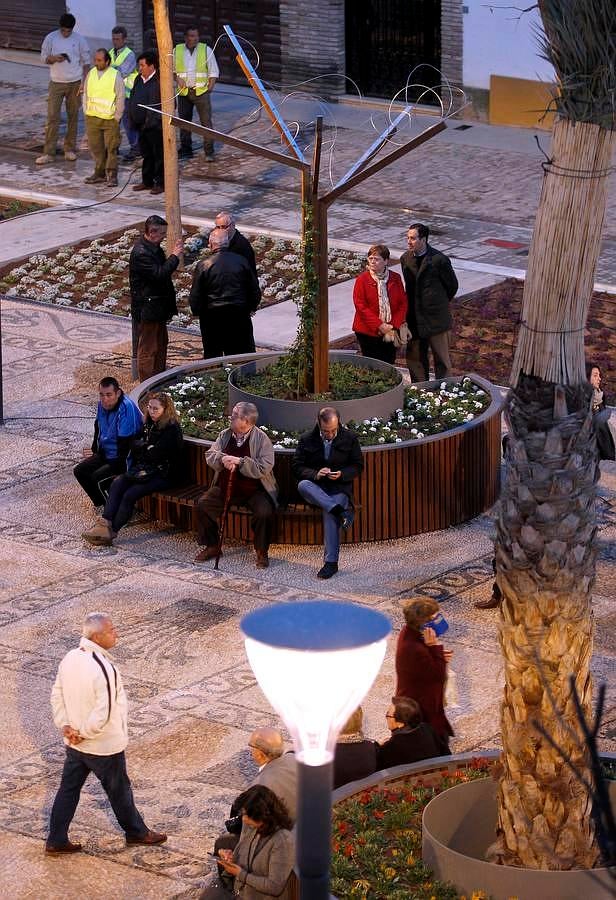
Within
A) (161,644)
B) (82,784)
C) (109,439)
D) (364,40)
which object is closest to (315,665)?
(82,784)

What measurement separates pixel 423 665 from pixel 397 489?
3.91m

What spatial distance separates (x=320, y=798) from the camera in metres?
4.74

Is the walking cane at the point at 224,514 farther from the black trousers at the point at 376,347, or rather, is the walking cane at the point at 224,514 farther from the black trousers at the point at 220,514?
the black trousers at the point at 376,347

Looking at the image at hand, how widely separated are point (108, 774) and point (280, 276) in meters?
11.4

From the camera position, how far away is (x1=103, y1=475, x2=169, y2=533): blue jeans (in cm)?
1269

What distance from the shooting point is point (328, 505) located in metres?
12.1

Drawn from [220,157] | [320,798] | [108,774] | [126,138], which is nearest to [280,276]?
[220,157]

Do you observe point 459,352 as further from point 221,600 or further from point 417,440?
point 221,600

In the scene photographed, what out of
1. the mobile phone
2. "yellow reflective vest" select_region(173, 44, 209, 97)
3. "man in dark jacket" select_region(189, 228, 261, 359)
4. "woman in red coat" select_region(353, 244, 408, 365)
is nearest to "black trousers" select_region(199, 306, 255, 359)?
"man in dark jacket" select_region(189, 228, 261, 359)

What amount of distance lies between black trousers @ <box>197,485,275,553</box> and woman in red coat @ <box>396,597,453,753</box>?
333 cm

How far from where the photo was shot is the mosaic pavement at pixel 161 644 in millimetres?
8922

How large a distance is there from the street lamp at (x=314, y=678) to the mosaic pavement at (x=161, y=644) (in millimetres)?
3878

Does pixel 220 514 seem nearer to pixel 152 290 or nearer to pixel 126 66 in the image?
pixel 152 290

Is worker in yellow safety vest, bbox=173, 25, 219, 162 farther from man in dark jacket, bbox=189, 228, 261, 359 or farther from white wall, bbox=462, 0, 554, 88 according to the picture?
man in dark jacket, bbox=189, 228, 261, 359
